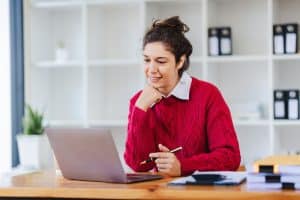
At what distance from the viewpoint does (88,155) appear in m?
2.04

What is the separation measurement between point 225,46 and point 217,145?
1960 mm

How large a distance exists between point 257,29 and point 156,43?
2.00 metres

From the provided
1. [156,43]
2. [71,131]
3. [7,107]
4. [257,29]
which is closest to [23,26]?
[7,107]

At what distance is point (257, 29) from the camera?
4430mm

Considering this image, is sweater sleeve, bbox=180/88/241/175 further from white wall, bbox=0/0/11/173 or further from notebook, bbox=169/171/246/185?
white wall, bbox=0/0/11/173

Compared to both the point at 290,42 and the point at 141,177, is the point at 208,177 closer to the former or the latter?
the point at 141,177

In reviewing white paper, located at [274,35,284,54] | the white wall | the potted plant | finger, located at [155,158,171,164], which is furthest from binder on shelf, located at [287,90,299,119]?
finger, located at [155,158,171,164]

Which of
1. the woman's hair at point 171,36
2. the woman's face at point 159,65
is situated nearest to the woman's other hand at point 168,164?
the woman's face at point 159,65

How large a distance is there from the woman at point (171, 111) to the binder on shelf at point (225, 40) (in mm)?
1664

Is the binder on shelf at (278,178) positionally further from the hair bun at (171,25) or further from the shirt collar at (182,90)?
the hair bun at (171,25)

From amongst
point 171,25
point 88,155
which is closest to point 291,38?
point 171,25

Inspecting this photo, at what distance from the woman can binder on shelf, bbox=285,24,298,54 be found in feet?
5.46

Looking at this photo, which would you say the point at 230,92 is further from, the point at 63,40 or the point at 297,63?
the point at 63,40

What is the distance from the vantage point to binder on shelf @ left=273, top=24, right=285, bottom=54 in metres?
4.15
